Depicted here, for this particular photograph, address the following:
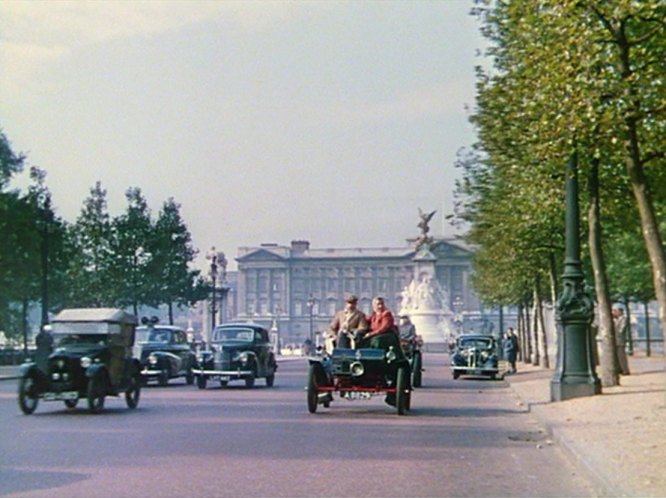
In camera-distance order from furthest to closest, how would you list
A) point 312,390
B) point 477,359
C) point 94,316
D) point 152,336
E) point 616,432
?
1. point 477,359
2. point 152,336
3. point 94,316
4. point 312,390
5. point 616,432

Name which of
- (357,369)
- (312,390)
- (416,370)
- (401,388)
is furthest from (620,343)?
(312,390)

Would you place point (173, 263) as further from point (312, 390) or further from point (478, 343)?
point (312, 390)

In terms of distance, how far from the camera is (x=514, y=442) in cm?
1764

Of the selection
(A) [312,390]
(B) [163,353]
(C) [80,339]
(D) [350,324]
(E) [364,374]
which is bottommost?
(A) [312,390]

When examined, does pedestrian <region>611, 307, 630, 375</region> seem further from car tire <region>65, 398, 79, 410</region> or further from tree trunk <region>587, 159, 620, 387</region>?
car tire <region>65, 398, 79, 410</region>

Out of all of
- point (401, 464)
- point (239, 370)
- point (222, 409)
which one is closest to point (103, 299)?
point (239, 370)

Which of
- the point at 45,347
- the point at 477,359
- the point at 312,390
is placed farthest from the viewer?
the point at 477,359

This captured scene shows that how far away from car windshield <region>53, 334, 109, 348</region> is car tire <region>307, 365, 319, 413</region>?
183 inches

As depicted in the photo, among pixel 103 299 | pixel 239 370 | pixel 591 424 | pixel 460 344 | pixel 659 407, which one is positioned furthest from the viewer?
pixel 103 299

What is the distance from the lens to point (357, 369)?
22797mm

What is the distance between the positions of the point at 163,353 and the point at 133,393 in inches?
532

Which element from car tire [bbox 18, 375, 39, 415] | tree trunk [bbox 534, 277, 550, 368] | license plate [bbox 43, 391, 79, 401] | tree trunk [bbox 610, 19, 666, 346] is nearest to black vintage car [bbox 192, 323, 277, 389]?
license plate [bbox 43, 391, 79, 401]

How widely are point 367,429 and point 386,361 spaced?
3.54 m

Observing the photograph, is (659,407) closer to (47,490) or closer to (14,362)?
(47,490)
